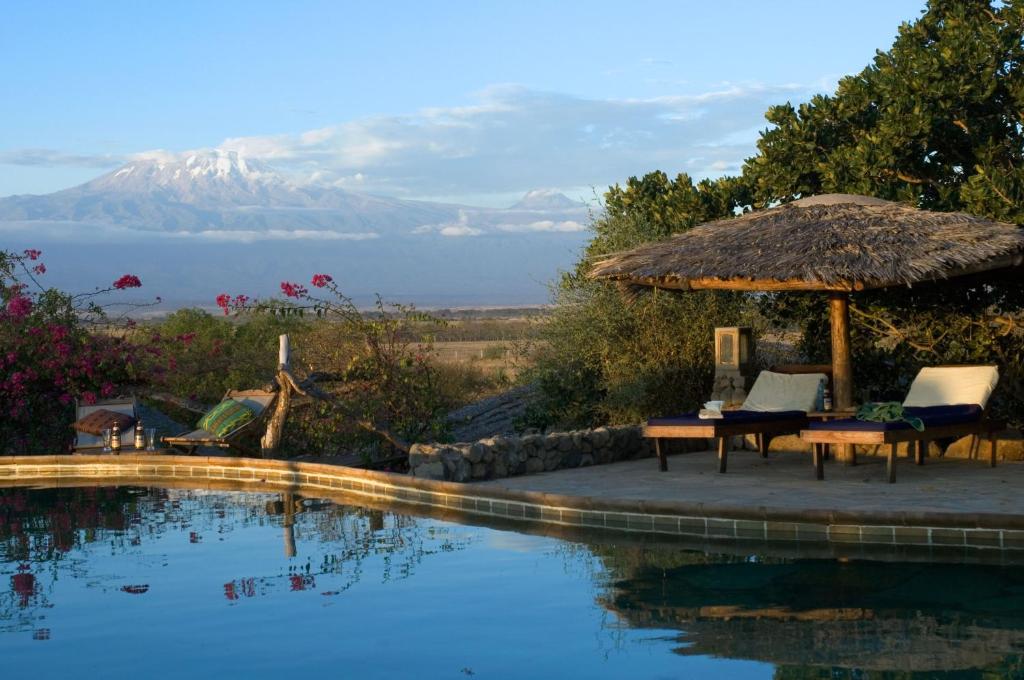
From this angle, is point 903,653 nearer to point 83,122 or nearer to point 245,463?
point 245,463

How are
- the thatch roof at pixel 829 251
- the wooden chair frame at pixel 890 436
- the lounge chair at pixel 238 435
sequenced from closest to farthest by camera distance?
the wooden chair frame at pixel 890 436 → the thatch roof at pixel 829 251 → the lounge chair at pixel 238 435

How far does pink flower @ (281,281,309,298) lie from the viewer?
12164 mm

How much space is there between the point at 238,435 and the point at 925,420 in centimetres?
662

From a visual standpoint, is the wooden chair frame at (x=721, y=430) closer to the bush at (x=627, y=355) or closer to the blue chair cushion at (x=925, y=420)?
the blue chair cushion at (x=925, y=420)

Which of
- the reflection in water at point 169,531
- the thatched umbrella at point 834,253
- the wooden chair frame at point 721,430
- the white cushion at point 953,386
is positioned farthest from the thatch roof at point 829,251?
the reflection in water at point 169,531

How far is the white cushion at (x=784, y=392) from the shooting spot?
11.1 m

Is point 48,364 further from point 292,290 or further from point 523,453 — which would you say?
point 523,453

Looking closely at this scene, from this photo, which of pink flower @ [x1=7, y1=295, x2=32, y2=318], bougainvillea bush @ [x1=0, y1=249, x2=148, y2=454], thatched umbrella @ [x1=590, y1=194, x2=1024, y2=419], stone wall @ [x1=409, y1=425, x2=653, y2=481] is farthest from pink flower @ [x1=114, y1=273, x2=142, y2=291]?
thatched umbrella @ [x1=590, y1=194, x2=1024, y2=419]

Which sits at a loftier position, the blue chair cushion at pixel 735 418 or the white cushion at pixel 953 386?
the white cushion at pixel 953 386

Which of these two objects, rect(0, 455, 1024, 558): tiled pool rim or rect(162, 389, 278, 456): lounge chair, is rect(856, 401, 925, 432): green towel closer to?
rect(0, 455, 1024, 558): tiled pool rim

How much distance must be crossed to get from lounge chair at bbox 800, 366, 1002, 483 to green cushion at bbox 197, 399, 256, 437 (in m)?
5.85

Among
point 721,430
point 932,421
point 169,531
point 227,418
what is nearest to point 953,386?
point 932,421

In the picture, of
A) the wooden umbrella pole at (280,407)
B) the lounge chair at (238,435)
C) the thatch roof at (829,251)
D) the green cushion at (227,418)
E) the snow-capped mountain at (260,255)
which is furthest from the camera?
the snow-capped mountain at (260,255)

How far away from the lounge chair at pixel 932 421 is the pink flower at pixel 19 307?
8.62 metres
